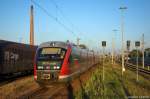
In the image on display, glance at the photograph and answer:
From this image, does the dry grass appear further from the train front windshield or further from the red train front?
the train front windshield

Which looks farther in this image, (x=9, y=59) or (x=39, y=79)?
(x=9, y=59)

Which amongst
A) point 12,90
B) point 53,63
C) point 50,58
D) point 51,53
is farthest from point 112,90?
point 12,90

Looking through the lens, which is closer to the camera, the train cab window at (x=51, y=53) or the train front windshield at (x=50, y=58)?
the train front windshield at (x=50, y=58)

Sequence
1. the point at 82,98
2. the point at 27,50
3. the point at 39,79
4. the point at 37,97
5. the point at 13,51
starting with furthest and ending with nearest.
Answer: the point at 27,50 → the point at 13,51 → the point at 39,79 → the point at 37,97 → the point at 82,98

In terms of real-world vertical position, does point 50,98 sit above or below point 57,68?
below

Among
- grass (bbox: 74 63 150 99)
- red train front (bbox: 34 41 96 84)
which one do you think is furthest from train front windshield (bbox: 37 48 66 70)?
grass (bbox: 74 63 150 99)

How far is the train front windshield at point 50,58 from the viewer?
55.2ft

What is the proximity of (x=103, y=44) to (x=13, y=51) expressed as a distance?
800 centimetres

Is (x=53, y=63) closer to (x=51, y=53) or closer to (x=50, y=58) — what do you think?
(x=50, y=58)

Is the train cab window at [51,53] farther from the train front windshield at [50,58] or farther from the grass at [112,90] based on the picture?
the grass at [112,90]

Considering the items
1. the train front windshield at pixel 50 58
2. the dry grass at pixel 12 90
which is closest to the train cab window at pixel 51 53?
the train front windshield at pixel 50 58

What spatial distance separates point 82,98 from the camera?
12992 mm

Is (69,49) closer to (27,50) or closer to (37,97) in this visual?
(37,97)

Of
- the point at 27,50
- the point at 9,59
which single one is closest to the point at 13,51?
the point at 9,59
